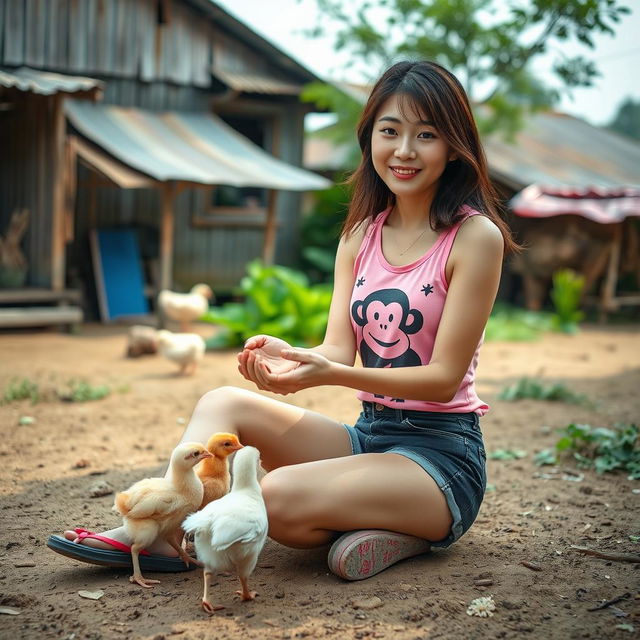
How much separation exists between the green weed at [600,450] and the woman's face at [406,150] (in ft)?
6.95

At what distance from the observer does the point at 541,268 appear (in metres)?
13.0

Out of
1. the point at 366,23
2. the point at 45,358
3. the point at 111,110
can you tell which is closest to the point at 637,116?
the point at 366,23

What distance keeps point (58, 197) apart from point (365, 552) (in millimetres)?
7733

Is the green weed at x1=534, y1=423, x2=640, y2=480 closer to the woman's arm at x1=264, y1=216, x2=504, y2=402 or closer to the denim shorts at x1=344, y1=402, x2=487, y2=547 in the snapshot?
the denim shorts at x1=344, y1=402, x2=487, y2=547

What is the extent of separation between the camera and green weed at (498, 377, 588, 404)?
6.32 meters

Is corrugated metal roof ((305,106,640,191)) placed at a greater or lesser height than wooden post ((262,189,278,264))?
greater

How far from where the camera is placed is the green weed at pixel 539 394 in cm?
632

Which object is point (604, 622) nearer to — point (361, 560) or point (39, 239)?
point (361, 560)

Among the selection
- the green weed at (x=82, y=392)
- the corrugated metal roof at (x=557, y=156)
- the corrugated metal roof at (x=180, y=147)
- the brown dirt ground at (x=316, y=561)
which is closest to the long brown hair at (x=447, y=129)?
the brown dirt ground at (x=316, y=561)

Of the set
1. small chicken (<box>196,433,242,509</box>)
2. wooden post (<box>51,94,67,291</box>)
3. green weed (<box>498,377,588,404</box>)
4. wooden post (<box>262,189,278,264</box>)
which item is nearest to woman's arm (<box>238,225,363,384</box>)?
small chicken (<box>196,433,242,509</box>)

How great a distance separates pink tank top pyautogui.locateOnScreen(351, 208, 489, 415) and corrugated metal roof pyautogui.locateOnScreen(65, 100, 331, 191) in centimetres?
654

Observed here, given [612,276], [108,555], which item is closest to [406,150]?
[108,555]

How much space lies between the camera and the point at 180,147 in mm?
10562

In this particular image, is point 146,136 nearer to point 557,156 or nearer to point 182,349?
point 182,349
